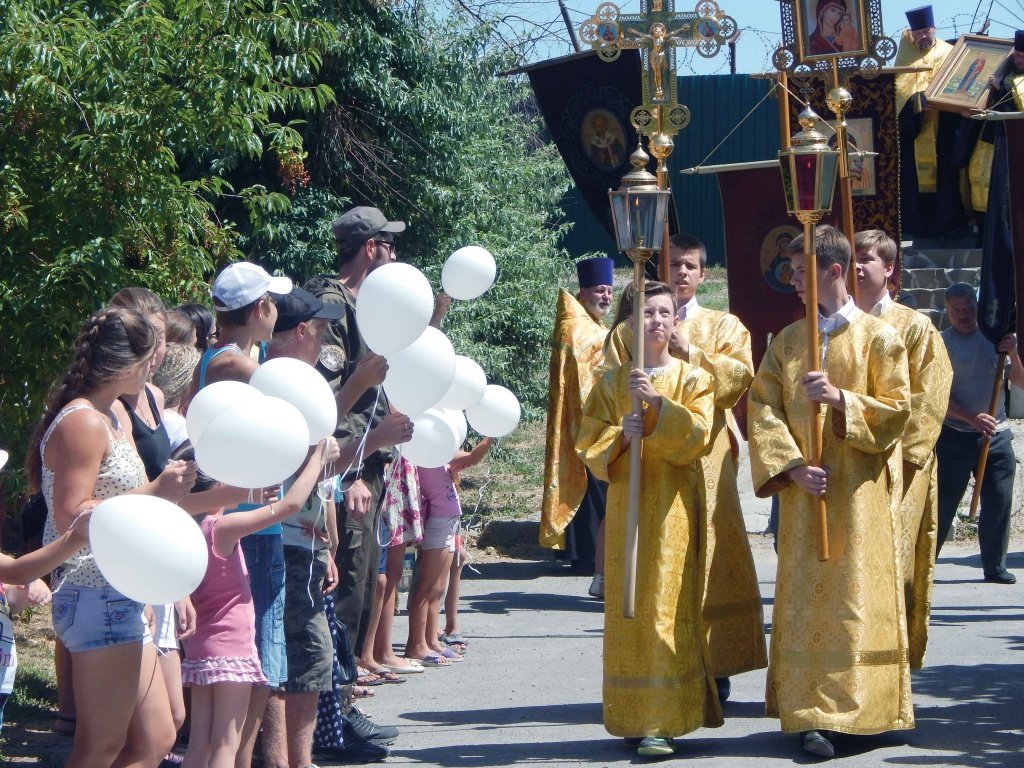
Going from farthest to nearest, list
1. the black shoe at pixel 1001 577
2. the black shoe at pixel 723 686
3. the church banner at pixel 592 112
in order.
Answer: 1. the black shoe at pixel 1001 577
2. the church banner at pixel 592 112
3. the black shoe at pixel 723 686

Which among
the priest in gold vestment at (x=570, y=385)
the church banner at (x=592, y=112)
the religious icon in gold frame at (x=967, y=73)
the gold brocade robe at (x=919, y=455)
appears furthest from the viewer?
the religious icon in gold frame at (x=967, y=73)

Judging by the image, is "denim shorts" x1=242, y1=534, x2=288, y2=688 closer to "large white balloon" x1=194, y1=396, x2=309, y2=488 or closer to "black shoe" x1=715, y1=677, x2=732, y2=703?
"large white balloon" x1=194, y1=396, x2=309, y2=488

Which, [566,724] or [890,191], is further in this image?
[890,191]

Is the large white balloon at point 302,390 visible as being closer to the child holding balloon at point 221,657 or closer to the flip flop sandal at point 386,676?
the child holding balloon at point 221,657

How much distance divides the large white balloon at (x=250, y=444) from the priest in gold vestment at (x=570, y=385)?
4.40 m

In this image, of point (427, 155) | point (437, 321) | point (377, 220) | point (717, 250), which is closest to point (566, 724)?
point (437, 321)

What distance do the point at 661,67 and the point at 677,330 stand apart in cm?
110

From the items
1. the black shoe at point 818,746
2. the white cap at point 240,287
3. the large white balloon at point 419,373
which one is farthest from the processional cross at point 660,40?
the black shoe at point 818,746

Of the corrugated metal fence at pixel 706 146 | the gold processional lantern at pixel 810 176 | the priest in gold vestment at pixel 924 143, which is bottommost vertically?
the gold processional lantern at pixel 810 176

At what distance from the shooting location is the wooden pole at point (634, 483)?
504 cm

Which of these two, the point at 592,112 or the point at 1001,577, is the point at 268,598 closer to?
the point at 592,112

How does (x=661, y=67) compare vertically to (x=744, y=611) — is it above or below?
above

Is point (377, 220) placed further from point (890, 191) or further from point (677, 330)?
point (890, 191)

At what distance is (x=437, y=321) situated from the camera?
533 cm
